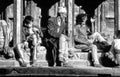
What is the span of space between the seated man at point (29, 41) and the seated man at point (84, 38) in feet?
6.70

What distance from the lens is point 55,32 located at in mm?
13609

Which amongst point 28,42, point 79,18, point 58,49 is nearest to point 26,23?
point 28,42

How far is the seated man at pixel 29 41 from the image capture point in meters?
13.1

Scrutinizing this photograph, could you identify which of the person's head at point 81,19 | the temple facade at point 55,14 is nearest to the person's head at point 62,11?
the temple facade at point 55,14

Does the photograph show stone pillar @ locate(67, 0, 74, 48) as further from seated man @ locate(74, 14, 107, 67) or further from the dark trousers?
the dark trousers

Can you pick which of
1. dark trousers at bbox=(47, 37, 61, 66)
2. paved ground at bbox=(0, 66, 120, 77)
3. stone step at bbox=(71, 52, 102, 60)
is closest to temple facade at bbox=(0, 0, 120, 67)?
stone step at bbox=(71, 52, 102, 60)

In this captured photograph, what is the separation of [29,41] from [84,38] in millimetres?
2961

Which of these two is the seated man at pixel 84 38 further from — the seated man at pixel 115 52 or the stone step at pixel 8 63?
the stone step at pixel 8 63

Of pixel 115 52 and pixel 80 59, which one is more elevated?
pixel 115 52

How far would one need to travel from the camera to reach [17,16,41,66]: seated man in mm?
13106

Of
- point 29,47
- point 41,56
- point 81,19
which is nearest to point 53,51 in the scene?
point 41,56

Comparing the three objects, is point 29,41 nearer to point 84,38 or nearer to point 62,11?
point 62,11

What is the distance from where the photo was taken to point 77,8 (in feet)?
56.1

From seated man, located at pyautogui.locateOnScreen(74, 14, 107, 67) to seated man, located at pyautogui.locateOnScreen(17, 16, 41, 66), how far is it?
2042 millimetres
